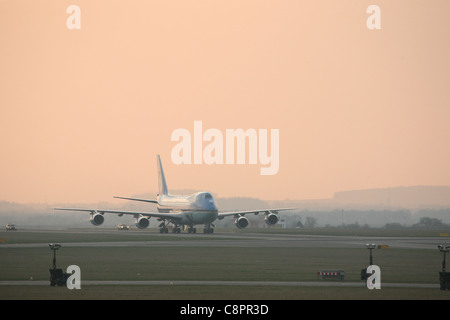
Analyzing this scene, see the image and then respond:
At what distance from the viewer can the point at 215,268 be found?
52.2 m

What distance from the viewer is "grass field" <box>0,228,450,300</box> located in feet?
125

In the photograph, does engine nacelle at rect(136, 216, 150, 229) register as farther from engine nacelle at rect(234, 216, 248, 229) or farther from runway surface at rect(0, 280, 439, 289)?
runway surface at rect(0, 280, 439, 289)

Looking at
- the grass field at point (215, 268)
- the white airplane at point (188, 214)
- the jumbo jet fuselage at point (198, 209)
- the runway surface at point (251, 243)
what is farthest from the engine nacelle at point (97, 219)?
the grass field at point (215, 268)

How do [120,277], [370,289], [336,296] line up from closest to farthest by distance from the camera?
[336,296]
[370,289]
[120,277]

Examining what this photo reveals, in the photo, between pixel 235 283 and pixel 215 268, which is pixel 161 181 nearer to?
pixel 215 268

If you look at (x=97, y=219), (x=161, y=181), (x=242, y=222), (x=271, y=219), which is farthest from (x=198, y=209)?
(x=161, y=181)

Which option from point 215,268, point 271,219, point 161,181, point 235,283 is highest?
point 161,181

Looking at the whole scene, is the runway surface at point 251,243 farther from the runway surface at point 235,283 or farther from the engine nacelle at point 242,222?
the runway surface at point 235,283

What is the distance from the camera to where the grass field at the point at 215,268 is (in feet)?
125
